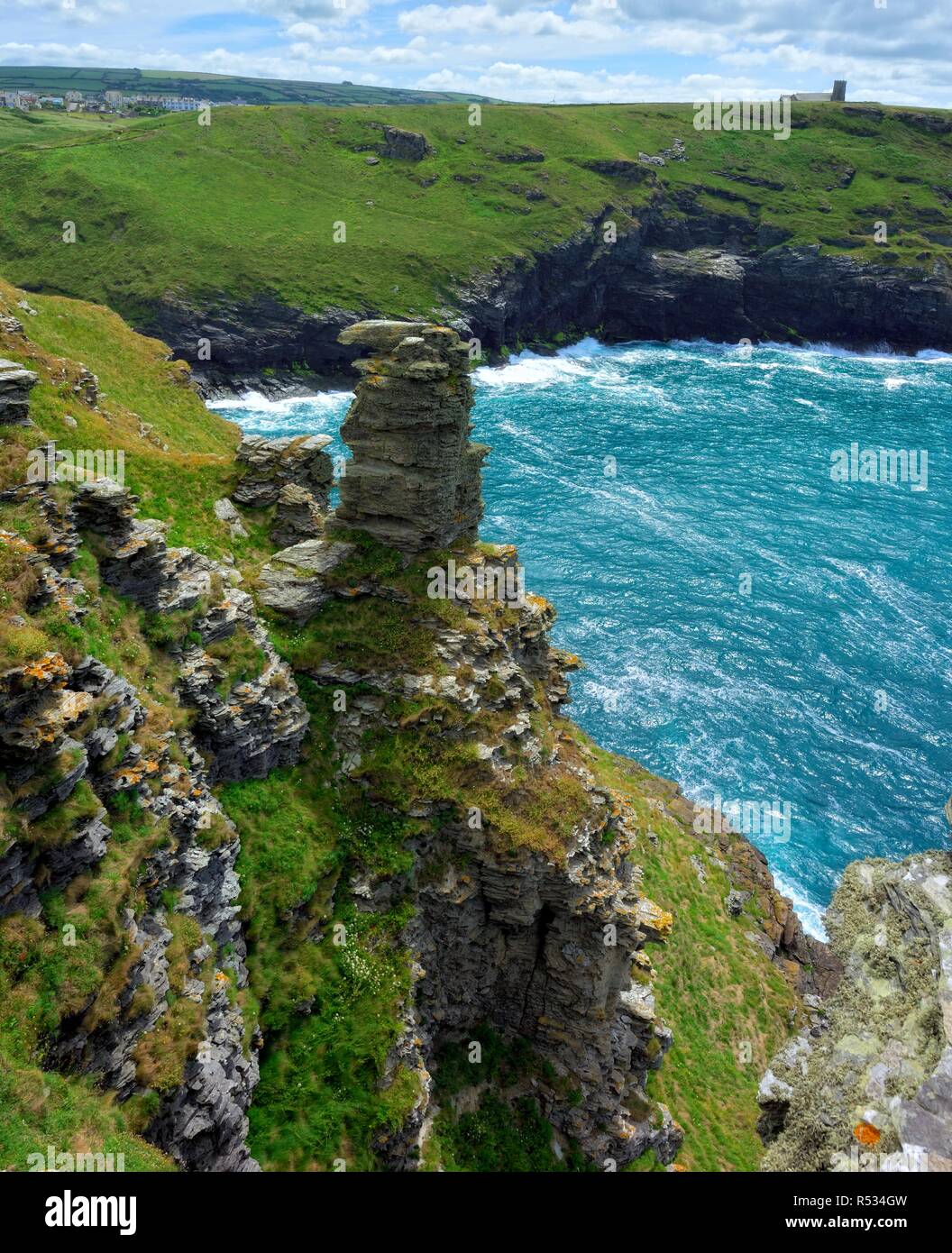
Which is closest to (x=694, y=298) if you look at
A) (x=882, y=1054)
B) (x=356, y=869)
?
(x=356, y=869)

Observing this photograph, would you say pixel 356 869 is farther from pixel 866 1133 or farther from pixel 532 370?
pixel 532 370

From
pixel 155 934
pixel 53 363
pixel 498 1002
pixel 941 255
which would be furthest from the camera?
pixel 941 255

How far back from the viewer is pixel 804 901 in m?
59.5

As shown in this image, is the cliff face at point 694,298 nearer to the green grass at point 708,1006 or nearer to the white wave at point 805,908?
the white wave at point 805,908

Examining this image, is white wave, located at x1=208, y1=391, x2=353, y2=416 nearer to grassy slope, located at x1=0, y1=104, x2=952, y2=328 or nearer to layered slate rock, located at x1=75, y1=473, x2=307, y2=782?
grassy slope, located at x1=0, y1=104, x2=952, y2=328

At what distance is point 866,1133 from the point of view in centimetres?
2012

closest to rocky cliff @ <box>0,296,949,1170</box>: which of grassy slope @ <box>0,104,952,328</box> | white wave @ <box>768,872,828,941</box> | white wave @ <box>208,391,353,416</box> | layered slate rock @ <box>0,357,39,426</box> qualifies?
layered slate rock @ <box>0,357,39,426</box>

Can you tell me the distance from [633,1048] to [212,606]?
2771cm

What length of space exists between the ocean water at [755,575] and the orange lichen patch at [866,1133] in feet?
138

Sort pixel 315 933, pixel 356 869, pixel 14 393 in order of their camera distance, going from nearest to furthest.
Result: pixel 14 393 → pixel 315 933 → pixel 356 869

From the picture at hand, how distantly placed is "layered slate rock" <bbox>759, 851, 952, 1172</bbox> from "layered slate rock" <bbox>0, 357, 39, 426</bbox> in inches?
1358

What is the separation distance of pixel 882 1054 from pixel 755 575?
78.5m
